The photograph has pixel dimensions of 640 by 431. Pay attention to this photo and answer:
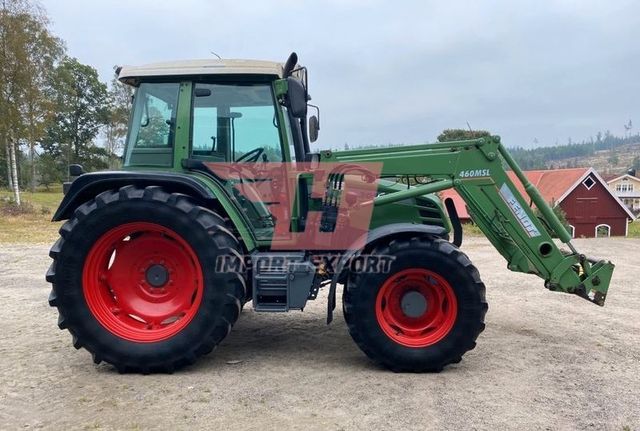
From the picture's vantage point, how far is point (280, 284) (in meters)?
4.34

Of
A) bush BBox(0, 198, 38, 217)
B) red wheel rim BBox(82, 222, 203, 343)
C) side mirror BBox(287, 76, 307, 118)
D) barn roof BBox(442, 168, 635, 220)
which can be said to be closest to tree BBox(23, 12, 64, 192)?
bush BBox(0, 198, 38, 217)

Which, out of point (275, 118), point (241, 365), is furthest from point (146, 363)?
point (275, 118)

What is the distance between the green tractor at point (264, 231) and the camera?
13.6 feet

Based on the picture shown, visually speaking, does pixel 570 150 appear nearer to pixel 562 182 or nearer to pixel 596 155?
pixel 596 155

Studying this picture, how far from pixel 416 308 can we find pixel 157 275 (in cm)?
228

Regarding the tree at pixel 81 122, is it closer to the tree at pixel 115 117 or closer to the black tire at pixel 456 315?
the tree at pixel 115 117

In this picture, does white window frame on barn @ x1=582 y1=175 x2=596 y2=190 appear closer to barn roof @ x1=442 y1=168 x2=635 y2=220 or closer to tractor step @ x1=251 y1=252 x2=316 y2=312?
barn roof @ x1=442 y1=168 x2=635 y2=220

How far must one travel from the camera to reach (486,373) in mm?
4109

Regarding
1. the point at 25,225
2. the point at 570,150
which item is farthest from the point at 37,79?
the point at 570,150

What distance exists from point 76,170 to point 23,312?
267 cm

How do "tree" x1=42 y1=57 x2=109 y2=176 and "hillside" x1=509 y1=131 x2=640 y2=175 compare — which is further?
"hillside" x1=509 y1=131 x2=640 y2=175

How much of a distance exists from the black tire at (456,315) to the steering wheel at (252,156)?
1.47 meters

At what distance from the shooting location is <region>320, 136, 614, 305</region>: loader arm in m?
4.57

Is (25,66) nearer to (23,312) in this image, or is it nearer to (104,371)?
(23,312)
